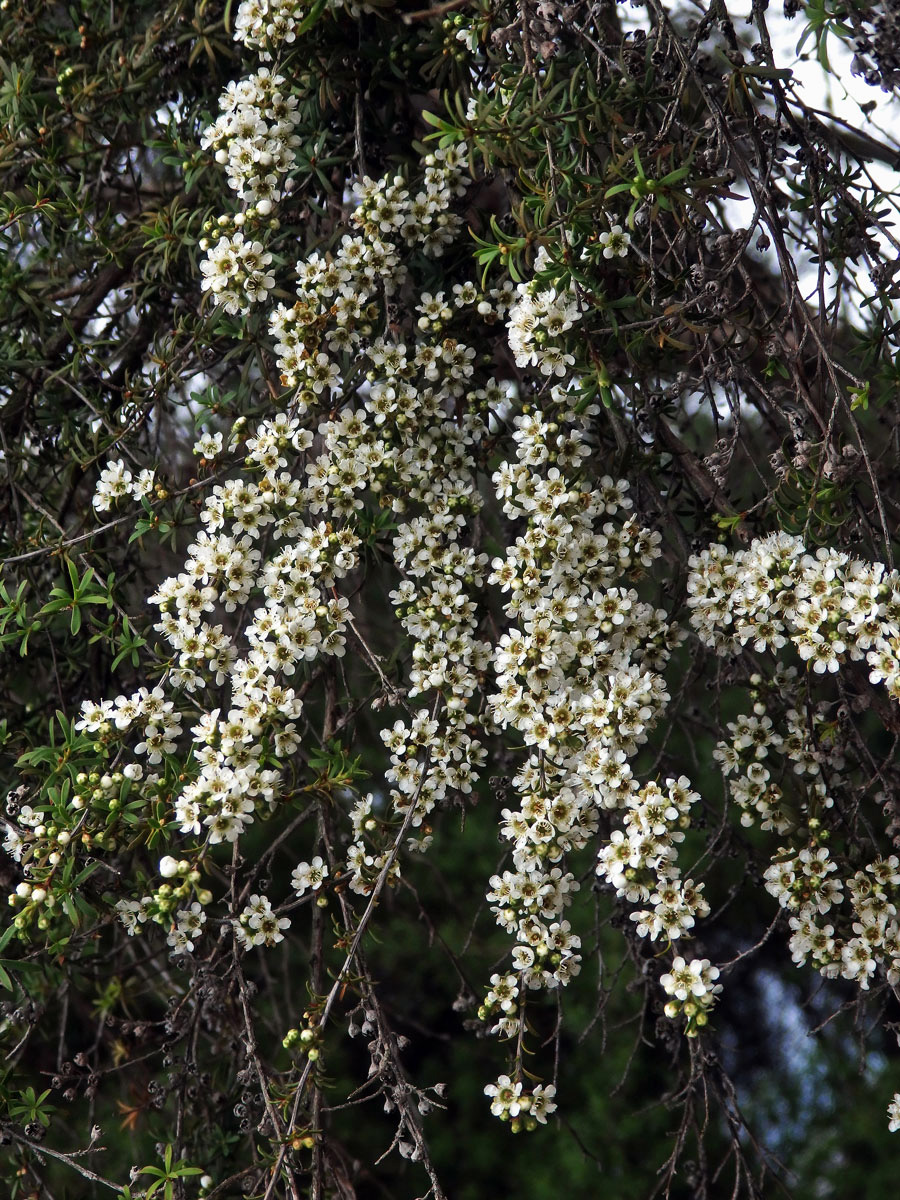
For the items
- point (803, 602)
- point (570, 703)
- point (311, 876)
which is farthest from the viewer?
point (311, 876)

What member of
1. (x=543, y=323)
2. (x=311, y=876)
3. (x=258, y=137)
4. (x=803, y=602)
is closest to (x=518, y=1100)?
(x=311, y=876)

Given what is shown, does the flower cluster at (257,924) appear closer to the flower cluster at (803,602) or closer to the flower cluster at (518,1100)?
the flower cluster at (518,1100)

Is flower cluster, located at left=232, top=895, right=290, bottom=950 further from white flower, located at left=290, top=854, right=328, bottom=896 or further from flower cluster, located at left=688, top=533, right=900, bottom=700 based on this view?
flower cluster, located at left=688, top=533, right=900, bottom=700

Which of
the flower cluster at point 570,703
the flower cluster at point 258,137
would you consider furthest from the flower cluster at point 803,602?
the flower cluster at point 258,137

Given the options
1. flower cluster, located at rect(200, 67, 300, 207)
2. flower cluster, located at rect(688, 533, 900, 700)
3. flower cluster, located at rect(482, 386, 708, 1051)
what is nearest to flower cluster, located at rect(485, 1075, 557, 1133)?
flower cluster, located at rect(482, 386, 708, 1051)

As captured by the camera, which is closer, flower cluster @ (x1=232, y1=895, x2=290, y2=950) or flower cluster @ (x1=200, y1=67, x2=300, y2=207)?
flower cluster @ (x1=232, y1=895, x2=290, y2=950)

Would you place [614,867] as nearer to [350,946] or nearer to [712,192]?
[350,946]

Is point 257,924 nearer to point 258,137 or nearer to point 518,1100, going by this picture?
point 518,1100

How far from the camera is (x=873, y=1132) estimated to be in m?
4.85

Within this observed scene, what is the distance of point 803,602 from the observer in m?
1.76

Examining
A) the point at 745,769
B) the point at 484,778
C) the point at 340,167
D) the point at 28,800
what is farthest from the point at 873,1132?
the point at 340,167

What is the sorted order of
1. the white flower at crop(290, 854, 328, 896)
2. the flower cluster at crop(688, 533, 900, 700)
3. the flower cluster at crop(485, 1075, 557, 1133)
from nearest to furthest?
1. the flower cluster at crop(688, 533, 900, 700)
2. the flower cluster at crop(485, 1075, 557, 1133)
3. the white flower at crop(290, 854, 328, 896)

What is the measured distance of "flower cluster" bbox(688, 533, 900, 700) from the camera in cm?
168

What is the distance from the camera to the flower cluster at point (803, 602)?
1.68 metres
